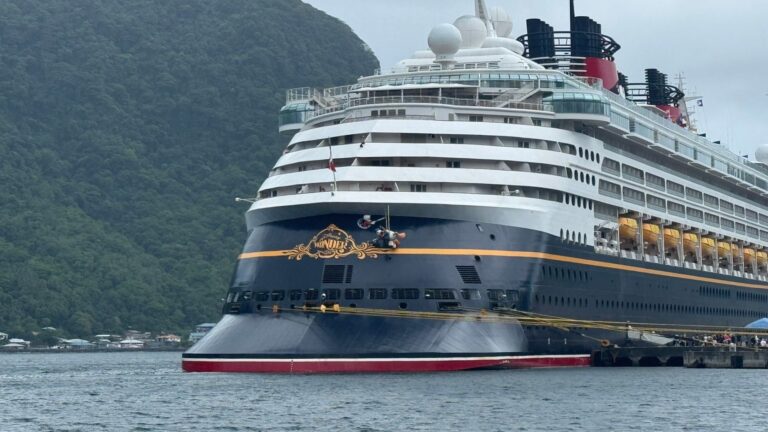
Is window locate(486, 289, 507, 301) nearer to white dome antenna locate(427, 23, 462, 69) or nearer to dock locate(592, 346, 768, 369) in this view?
dock locate(592, 346, 768, 369)

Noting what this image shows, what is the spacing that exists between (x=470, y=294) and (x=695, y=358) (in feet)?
58.3

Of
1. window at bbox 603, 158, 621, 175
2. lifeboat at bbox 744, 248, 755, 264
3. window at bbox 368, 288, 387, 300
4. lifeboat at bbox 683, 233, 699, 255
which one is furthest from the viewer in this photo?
lifeboat at bbox 744, 248, 755, 264

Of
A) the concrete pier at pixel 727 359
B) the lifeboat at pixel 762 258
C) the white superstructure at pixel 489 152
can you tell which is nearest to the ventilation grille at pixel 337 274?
the white superstructure at pixel 489 152

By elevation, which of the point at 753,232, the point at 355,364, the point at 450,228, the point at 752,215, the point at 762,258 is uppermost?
the point at 752,215

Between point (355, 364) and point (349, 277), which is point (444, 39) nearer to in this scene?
point (349, 277)

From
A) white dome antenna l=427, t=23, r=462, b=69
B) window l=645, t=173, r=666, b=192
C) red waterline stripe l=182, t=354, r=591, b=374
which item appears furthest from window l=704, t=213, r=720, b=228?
red waterline stripe l=182, t=354, r=591, b=374

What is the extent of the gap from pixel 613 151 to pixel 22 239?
409 ft

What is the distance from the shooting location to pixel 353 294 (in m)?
65.4

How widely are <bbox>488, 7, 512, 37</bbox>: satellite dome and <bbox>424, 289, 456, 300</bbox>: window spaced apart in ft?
98.4

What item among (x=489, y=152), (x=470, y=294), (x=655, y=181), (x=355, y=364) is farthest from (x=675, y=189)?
(x=355, y=364)

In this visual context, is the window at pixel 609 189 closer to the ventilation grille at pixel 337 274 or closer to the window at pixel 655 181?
the window at pixel 655 181

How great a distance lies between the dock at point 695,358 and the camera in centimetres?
7725

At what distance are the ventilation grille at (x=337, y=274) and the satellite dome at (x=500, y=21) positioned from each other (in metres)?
29.9

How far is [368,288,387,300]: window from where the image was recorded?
65250mm
